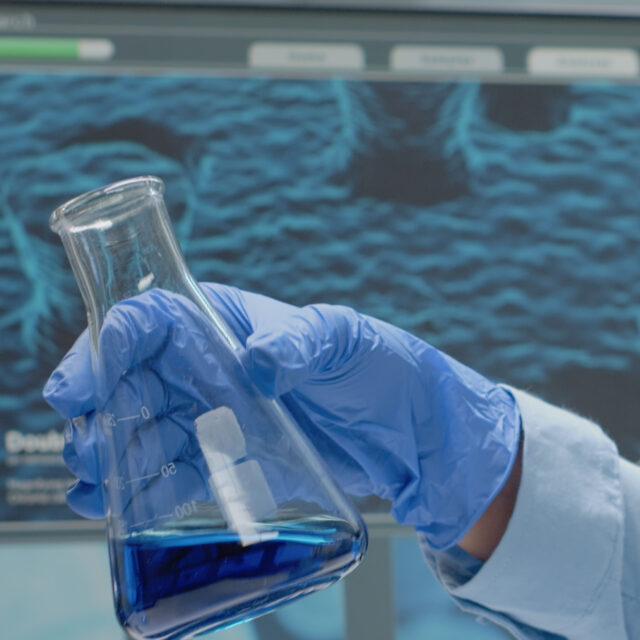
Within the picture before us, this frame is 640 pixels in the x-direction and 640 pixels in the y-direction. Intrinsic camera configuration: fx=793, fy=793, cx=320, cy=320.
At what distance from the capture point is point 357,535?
1.33 feet

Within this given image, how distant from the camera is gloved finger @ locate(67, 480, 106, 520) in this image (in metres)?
0.54

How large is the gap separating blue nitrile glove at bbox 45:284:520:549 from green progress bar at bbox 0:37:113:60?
653mm

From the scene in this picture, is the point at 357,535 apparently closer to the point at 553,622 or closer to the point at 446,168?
the point at 553,622

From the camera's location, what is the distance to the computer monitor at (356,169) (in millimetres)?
1071

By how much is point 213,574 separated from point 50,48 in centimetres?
92

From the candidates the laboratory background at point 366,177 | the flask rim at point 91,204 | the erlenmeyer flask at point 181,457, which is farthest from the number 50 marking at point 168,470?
the laboratory background at point 366,177

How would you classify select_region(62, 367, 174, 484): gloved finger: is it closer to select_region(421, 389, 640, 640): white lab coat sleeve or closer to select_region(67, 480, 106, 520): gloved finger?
select_region(67, 480, 106, 520): gloved finger

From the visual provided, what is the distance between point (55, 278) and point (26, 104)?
9.6 inches

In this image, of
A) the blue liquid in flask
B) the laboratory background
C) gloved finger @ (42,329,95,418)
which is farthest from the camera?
the laboratory background

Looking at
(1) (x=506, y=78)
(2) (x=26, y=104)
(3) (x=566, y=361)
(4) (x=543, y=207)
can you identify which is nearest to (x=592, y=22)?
(1) (x=506, y=78)

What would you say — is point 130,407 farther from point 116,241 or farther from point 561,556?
point 561,556

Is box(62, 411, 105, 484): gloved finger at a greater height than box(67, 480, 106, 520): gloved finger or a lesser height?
greater

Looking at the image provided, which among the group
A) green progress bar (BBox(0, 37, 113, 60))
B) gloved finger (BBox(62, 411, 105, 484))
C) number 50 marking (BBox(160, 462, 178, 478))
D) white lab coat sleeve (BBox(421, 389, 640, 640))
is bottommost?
white lab coat sleeve (BBox(421, 389, 640, 640))

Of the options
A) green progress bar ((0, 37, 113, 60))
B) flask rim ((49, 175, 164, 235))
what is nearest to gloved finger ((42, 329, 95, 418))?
flask rim ((49, 175, 164, 235))
